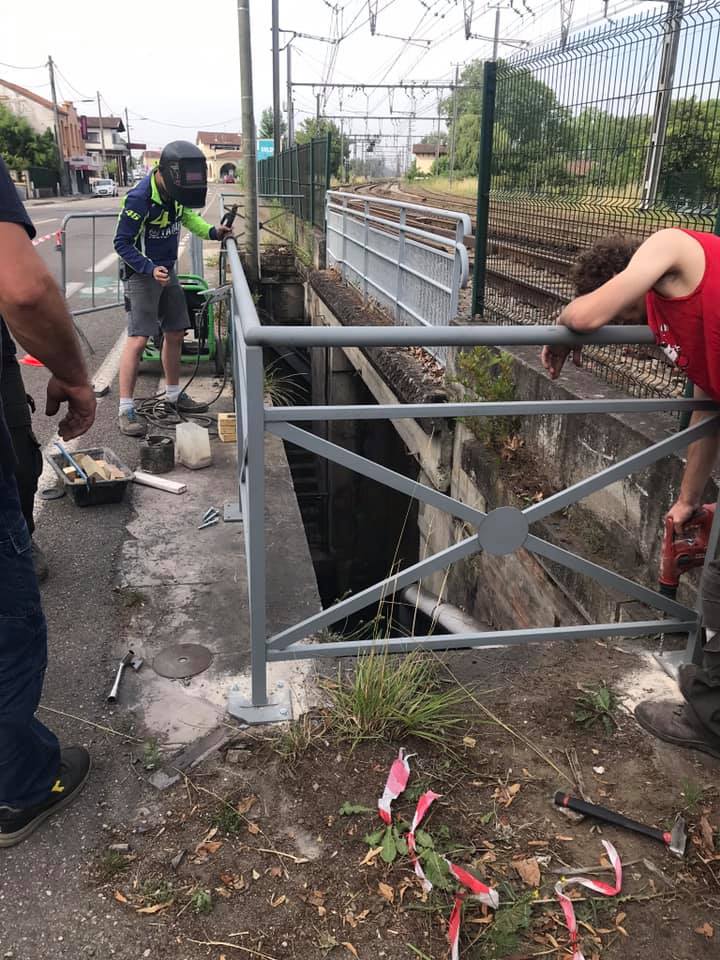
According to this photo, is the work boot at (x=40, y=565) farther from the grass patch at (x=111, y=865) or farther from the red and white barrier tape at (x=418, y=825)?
the red and white barrier tape at (x=418, y=825)

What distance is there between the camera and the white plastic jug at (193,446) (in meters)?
5.34

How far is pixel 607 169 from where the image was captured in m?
4.72

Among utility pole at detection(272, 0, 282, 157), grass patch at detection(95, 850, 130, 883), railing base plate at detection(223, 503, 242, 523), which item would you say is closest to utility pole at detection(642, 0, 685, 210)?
railing base plate at detection(223, 503, 242, 523)

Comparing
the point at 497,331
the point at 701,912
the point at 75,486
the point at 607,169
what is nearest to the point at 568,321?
the point at 497,331

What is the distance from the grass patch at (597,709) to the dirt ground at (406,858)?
0.03 metres

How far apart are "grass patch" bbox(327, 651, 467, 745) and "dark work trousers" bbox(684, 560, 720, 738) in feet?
2.42

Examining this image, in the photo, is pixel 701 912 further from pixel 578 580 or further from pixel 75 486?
pixel 75 486

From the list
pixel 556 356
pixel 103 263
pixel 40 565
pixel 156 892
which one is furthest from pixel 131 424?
pixel 103 263

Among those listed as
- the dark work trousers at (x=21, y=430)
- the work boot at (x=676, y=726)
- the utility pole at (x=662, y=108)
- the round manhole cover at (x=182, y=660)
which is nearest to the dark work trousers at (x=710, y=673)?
the work boot at (x=676, y=726)

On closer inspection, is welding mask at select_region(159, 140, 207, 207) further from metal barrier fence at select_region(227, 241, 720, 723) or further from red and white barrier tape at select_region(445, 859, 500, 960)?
red and white barrier tape at select_region(445, 859, 500, 960)

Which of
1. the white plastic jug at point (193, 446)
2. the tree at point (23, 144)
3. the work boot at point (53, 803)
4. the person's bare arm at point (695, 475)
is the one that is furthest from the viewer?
the tree at point (23, 144)

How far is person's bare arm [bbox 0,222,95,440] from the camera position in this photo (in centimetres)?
177

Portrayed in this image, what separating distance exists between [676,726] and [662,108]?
3.30 m

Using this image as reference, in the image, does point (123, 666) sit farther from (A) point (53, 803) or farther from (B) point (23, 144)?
(B) point (23, 144)
